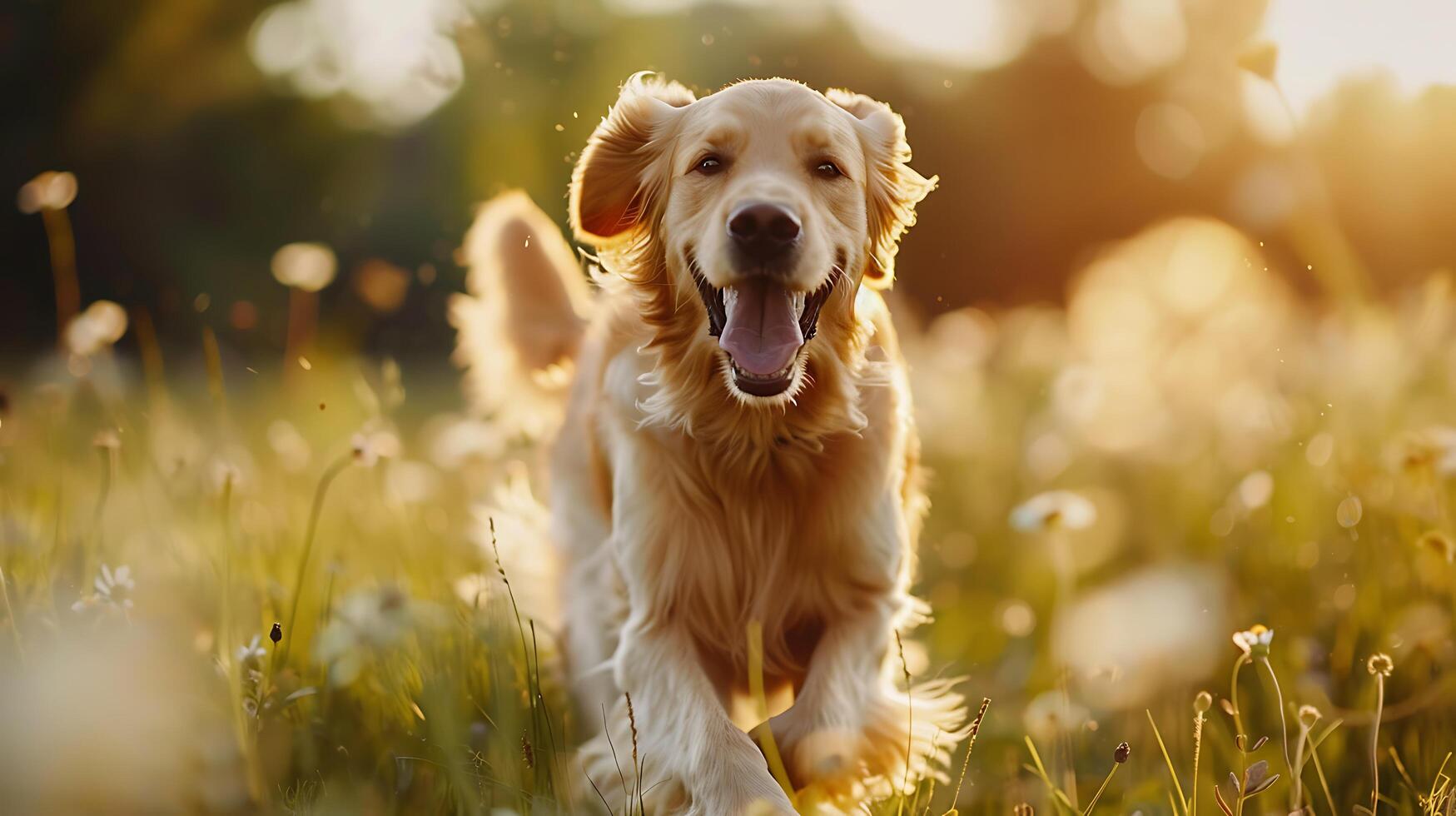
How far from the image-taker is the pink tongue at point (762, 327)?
229 cm

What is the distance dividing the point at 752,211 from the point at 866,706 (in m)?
1.08

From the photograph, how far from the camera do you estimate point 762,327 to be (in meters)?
2.31

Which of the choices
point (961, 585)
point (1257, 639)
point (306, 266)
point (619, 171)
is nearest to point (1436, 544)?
point (1257, 639)

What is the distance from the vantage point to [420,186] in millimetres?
10219

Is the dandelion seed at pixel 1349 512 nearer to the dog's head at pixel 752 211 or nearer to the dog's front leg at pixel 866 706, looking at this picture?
the dog's front leg at pixel 866 706

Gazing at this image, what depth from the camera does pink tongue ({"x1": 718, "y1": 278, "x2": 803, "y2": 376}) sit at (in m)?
2.29

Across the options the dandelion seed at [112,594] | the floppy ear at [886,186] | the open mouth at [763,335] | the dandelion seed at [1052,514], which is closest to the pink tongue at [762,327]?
the open mouth at [763,335]

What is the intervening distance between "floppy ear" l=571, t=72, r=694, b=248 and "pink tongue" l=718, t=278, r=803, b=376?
0.49m

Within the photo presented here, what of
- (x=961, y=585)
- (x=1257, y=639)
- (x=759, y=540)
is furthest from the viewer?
(x=961, y=585)

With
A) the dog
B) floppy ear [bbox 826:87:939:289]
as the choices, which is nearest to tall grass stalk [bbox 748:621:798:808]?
the dog

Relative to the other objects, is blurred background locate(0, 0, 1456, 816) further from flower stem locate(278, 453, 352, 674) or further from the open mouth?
the open mouth

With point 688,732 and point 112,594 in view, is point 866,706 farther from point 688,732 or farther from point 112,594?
point 112,594

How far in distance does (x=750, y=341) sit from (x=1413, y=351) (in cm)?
330

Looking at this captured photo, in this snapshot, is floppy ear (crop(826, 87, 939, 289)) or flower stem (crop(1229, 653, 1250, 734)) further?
floppy ear (crop(826, 87, 939, 289))
